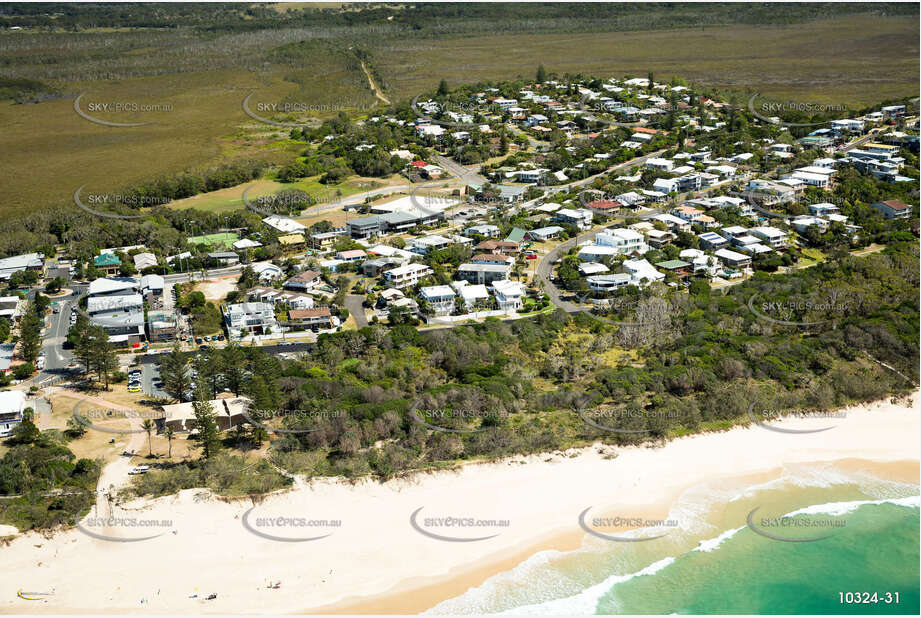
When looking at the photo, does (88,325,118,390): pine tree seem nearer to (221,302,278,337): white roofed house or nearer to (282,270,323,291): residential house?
(221,302,278,337): white roofed house

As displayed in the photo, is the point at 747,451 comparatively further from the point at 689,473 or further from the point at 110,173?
the point at 110,173

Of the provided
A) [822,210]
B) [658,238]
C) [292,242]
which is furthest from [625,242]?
[292,242]

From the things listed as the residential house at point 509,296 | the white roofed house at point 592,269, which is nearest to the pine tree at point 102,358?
the residential house at point 509,296

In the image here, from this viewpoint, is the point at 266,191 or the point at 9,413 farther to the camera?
the point at 266,191

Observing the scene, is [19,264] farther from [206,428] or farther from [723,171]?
[723,171]

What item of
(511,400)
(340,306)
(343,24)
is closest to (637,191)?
(340,306)

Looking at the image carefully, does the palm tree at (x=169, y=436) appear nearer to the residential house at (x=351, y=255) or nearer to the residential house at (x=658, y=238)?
the residential house at (x=351, y=255)
